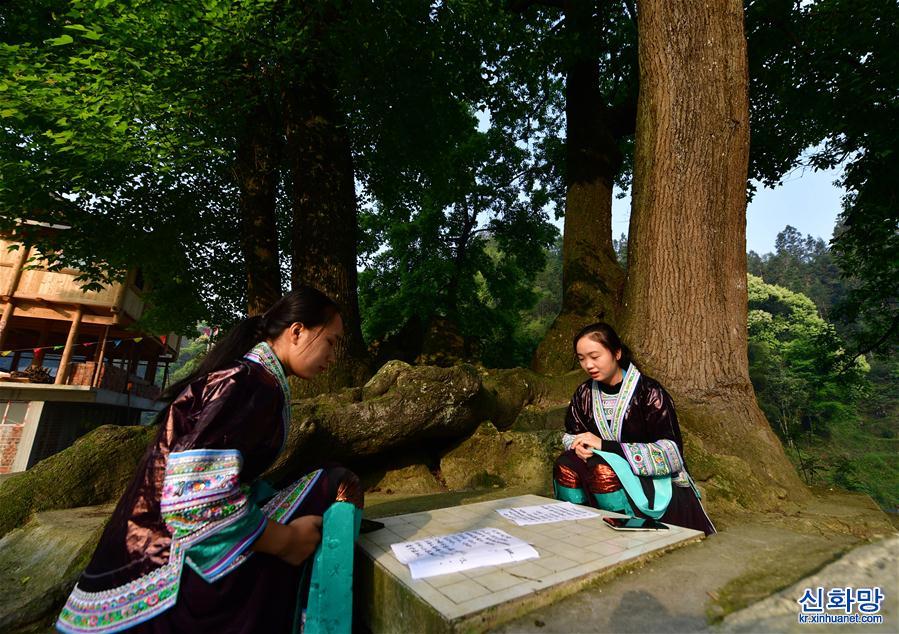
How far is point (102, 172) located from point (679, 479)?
391 inches

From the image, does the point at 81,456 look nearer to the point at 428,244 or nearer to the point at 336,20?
the point at 336,20

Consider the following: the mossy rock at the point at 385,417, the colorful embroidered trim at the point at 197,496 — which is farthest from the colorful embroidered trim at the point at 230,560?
the mossy rock at the point at 385,417

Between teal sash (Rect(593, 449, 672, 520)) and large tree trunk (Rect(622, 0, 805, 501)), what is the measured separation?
158cm

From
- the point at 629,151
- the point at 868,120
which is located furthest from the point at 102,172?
the point at 868,120

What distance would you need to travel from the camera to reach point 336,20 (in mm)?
6227

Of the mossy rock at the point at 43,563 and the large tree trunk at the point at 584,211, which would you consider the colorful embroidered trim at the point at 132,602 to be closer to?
the mossy rock at the point at 43,563

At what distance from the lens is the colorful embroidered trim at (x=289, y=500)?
74.2 inches

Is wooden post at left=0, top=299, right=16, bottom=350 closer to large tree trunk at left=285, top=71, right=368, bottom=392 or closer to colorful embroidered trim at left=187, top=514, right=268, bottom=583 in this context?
large tree trunk at left=285, top=71, right=368, bottom=392

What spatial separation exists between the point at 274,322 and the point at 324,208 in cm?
529

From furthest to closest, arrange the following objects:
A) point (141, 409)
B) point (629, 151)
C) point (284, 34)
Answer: point (141, 409)
point (629, 151)
point (284, 34)

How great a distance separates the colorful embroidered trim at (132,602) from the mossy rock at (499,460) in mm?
3751

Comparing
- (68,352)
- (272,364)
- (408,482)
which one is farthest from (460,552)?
(68,352)

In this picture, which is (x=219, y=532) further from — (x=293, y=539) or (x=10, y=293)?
(x=10, y=293)

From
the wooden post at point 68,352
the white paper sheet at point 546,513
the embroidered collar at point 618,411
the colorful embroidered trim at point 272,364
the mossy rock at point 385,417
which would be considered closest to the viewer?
the colorful embroidered trim at point 272,364
